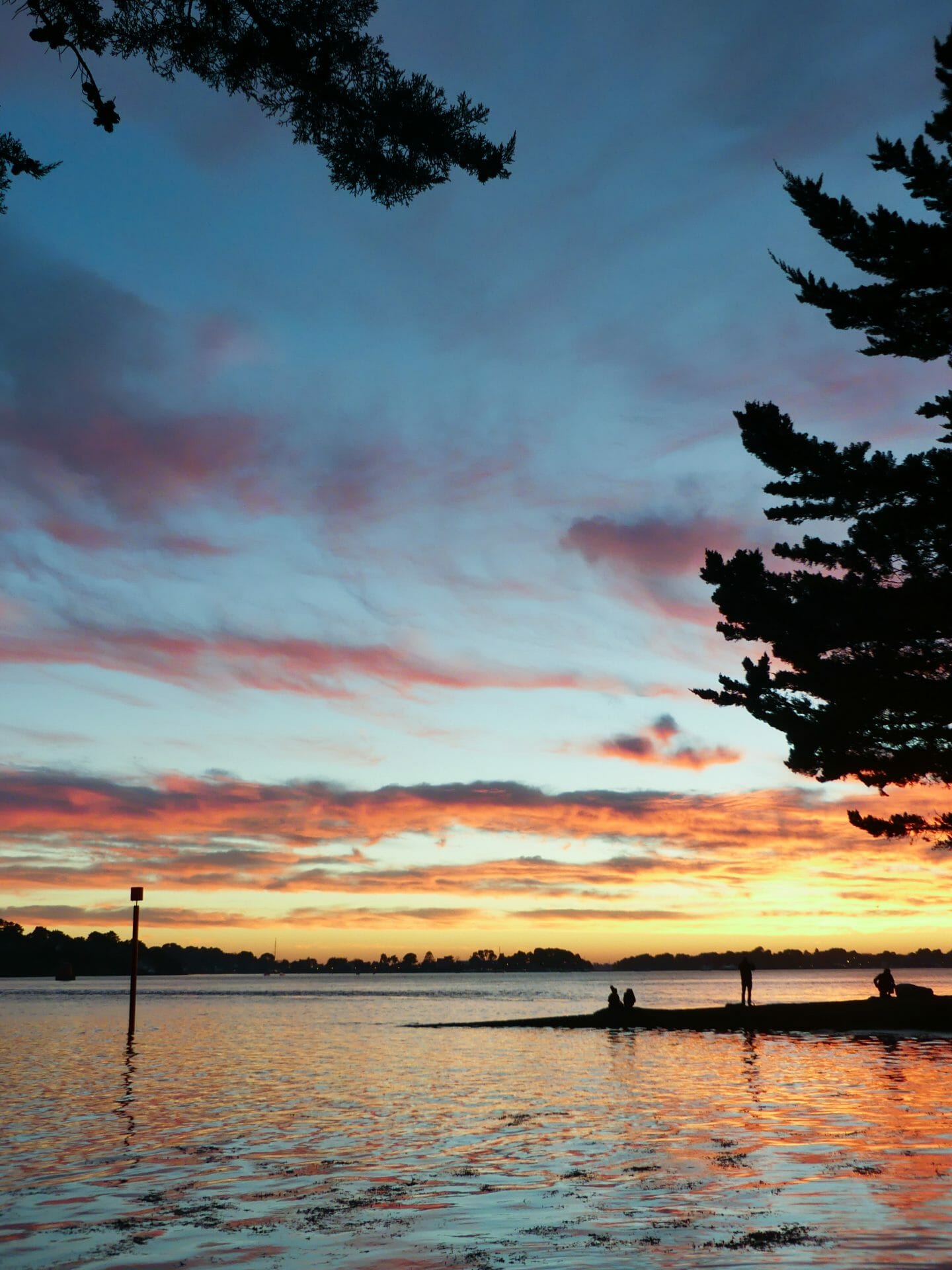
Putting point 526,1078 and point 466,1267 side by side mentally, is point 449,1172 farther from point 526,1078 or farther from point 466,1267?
point 526,1078

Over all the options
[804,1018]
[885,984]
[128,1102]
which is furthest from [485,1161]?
[885,984]

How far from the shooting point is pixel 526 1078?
31172 millimetres

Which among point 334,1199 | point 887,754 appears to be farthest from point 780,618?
point 334,1199

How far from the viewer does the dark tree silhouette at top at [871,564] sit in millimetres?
22188

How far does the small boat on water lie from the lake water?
9.48 meters

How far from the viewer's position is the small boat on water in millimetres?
48125

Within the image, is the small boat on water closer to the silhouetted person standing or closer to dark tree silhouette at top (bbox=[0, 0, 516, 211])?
the silhouetted person standing

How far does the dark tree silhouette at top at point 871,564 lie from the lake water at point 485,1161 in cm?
802

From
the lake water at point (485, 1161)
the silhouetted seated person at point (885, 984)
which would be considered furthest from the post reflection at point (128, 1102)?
the silhouetted seated person at point (885, 984)

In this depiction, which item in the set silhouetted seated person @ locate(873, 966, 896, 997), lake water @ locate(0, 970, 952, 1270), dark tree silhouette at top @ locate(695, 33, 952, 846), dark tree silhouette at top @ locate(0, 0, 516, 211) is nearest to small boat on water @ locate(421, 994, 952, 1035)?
silhouetted seated person @ locate(873, 966, 896, 997)

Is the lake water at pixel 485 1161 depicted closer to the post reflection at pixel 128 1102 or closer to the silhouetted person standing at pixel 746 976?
the post reflection at pixel 128 1102

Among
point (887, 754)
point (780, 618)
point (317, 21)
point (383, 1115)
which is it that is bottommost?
point (383, 1115)

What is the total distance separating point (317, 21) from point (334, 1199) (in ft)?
46.1

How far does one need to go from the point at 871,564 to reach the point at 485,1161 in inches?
594
